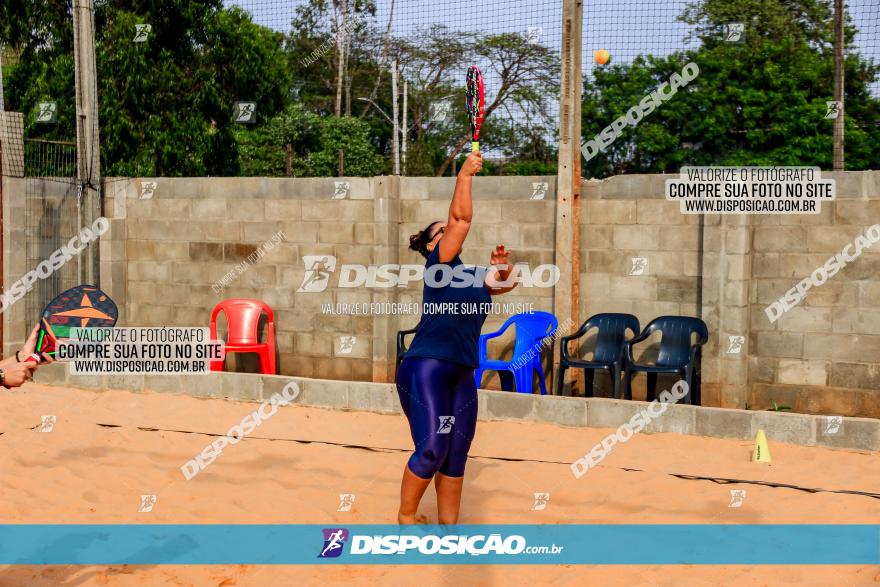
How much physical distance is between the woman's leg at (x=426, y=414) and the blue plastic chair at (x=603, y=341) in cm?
356

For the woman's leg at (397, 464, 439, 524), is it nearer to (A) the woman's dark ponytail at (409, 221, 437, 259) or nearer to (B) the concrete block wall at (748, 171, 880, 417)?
(A) the woman's dark ponytail at (409, 221, 437, 259)

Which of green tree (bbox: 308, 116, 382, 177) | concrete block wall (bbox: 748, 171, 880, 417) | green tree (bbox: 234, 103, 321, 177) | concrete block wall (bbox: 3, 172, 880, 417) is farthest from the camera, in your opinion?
green tree (bbox: 308, 116, 382, 177)

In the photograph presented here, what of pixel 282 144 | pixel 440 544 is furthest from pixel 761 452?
pixel 282 144

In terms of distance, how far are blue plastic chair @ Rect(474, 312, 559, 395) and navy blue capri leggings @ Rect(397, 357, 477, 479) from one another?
144 inches

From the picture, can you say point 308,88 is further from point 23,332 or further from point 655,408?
point 655,408

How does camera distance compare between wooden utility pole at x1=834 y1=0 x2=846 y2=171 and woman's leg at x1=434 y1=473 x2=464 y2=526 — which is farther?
wooden utility pole at x1=834 y1=0 x2=846 y2=171

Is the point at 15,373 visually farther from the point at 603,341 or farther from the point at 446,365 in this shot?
the point at 603,341

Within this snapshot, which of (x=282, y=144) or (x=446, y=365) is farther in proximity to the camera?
(x=282, y=144)

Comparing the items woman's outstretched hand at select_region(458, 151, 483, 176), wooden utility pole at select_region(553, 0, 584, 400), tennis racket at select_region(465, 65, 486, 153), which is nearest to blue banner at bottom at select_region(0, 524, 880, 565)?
woman's outstretched hand at select_region(458, 151, 483, 176)

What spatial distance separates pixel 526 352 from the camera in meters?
8.91

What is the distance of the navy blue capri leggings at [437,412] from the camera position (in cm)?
499

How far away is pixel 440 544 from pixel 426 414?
0.72m

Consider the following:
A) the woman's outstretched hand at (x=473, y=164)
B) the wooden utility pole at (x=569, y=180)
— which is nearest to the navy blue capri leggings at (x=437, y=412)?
the woman's outstretched hand at (x=473, y=164)

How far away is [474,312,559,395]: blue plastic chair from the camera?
884 centimetres
